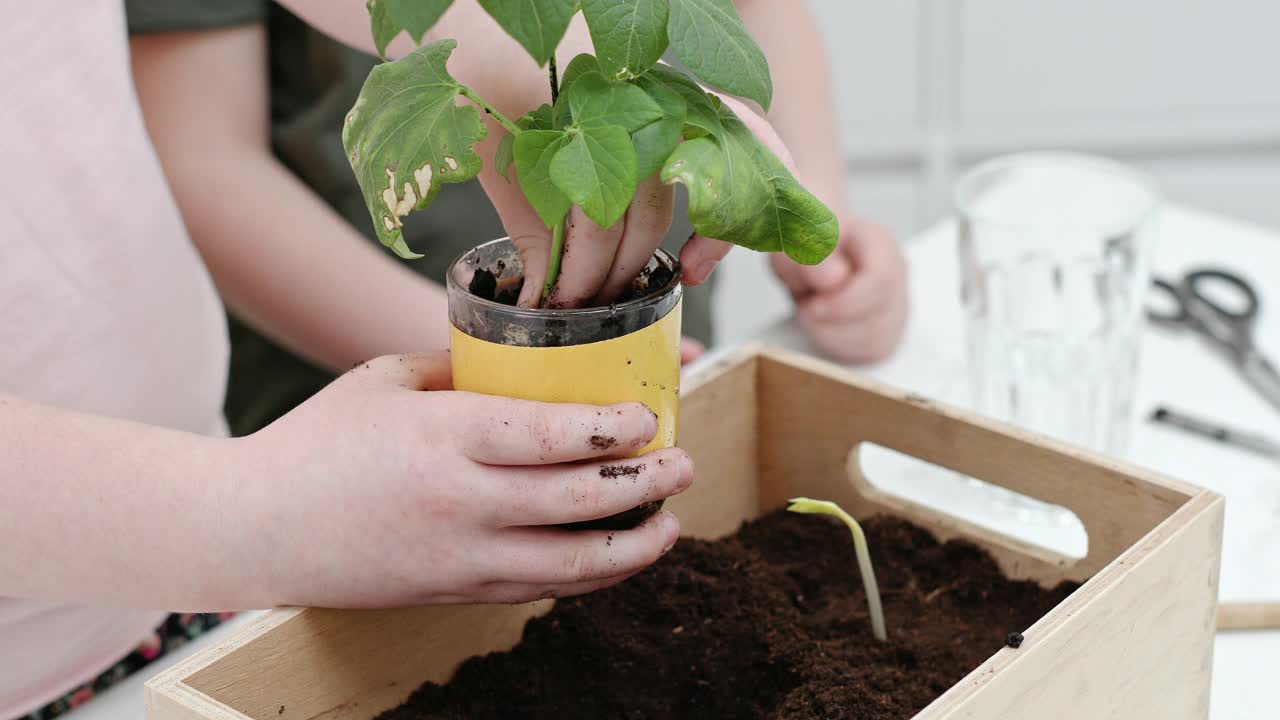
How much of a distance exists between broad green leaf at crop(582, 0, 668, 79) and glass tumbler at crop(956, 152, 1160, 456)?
1.70ft

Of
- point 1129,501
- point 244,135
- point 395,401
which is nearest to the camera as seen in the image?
point 395,401

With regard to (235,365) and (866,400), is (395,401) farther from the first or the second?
(235,365)

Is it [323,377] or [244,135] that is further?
[323,377]

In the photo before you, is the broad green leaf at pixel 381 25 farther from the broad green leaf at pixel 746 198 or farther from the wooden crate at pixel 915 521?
the wooden crate at pixel 915 521

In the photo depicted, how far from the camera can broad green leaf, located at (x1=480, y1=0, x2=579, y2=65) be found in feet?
1.17

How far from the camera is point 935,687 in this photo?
20.8 inches

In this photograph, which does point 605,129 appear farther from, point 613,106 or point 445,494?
point 445,494

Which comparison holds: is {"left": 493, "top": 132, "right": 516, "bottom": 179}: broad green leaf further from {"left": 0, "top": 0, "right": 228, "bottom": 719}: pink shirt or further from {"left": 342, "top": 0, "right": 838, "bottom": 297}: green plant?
{"left": 0, "top": 0, "right": 228, "bottom": 719}: pink shirt

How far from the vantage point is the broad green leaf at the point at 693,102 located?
0.42 metres

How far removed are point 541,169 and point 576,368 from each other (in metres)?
0.08

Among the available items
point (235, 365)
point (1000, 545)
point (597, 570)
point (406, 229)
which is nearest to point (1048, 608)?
point (1000, 545)

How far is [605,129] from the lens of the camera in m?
0.39

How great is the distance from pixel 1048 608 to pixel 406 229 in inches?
26.0

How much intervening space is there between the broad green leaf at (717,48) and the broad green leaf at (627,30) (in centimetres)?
1
